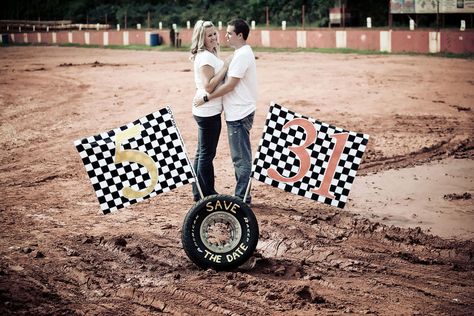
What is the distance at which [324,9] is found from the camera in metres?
42.1

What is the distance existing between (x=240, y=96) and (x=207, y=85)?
15.6 inches

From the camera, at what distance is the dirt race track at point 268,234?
5.32 m

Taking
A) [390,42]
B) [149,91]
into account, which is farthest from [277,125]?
[390,42]

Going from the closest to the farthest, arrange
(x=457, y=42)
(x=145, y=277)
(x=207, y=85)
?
(x=145, y=277) < (x=207, y=85) < (x=457, y=42)

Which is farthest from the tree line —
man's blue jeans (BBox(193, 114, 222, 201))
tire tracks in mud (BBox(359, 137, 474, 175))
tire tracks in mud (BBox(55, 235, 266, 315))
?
tire tracks in mud (BBox(55, 235, 266, 315))

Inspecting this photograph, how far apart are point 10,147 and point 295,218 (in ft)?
20.6

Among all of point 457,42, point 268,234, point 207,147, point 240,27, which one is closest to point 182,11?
point 457,42

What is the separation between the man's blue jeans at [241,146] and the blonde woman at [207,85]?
0.22m

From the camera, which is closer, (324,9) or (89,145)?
(89,145)

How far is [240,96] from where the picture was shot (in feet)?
23.8

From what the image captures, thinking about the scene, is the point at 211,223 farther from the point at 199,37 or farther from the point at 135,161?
the point at 199,37

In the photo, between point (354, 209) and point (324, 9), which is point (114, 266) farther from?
point (324, 9)

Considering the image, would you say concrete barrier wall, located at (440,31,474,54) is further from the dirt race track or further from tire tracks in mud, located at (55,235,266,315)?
tire tracks in mud, located at (55,235,266,315)

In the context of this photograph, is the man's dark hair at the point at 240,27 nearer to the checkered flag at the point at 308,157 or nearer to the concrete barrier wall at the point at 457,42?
the checkered flag at the point at 308,157
